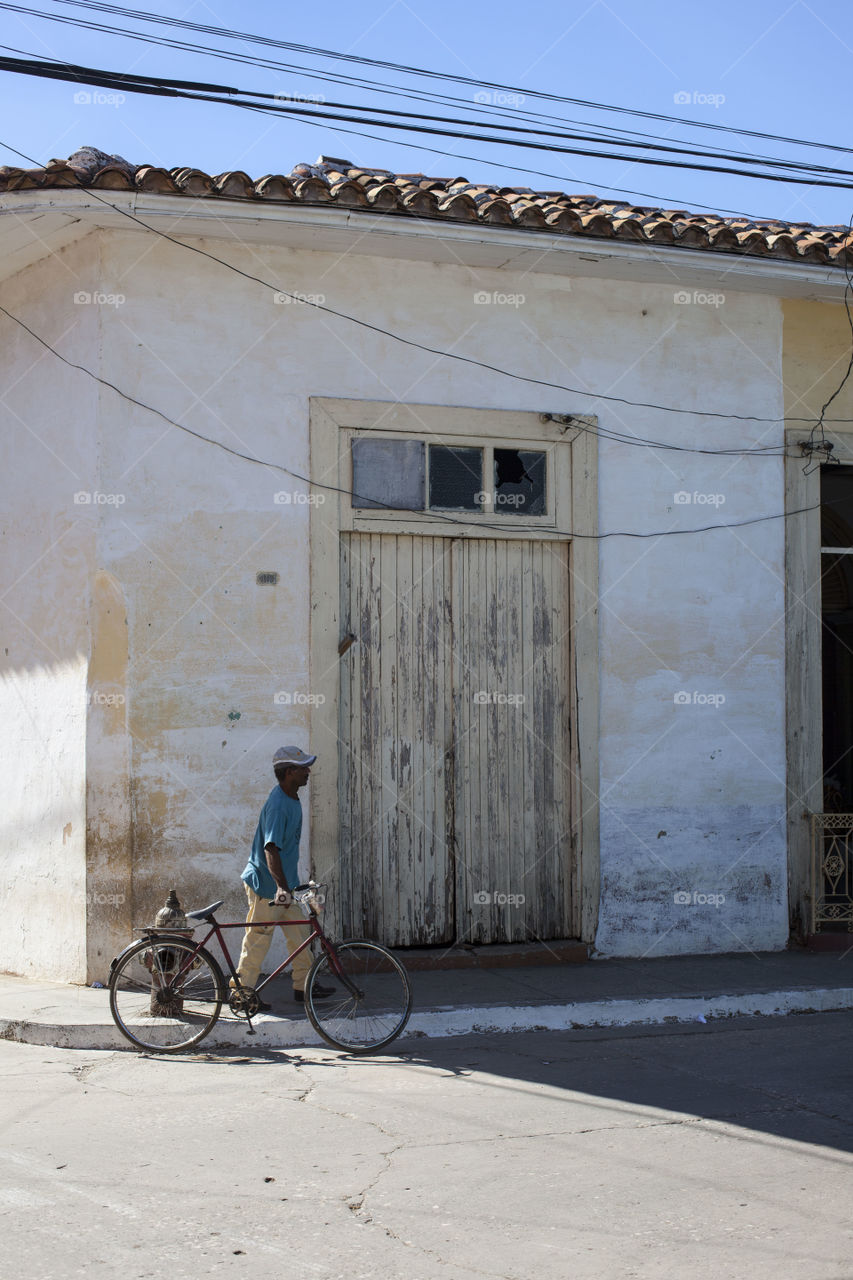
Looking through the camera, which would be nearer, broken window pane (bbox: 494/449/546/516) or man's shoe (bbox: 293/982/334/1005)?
man's shoe (bbox: 293/982/334/1005)

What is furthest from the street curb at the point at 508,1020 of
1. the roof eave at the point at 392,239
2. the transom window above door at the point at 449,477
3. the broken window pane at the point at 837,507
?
the roof eave at the point at 392,239

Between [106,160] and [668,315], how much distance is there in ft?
13.6

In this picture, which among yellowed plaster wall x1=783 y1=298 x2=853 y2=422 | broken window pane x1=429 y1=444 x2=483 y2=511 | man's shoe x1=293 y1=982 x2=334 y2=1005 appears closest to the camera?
man's shoe x1=293 y1=982 x2=334 y2=1005

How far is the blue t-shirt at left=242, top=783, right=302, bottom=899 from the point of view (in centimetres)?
718

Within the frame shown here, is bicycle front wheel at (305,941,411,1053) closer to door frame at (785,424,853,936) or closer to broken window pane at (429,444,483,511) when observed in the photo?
broken window pane at (429,444,483,511)

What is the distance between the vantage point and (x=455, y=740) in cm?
894

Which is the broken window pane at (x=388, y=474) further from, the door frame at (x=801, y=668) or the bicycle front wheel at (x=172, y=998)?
the bicycle front wheel at (x=172, y=998)

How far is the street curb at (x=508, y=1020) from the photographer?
22.5 feet

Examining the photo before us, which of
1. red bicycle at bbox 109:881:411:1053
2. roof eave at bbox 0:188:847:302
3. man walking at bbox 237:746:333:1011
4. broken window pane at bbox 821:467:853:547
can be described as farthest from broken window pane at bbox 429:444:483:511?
red bicycle at bbox 109:881:411:1053

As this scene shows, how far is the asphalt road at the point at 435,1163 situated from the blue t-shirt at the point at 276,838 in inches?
38.2

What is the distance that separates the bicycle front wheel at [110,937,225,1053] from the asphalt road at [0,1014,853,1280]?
16cm

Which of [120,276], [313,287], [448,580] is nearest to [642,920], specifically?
[448,580]

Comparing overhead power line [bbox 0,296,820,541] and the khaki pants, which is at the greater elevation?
overhead power line [bbox 0,296,820,541]

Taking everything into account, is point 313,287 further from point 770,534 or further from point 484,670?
point 770,534
